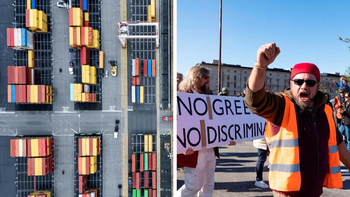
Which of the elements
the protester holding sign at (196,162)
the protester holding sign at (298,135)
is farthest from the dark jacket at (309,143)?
the protester holding sign at (196,162)

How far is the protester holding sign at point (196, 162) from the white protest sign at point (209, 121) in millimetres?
66

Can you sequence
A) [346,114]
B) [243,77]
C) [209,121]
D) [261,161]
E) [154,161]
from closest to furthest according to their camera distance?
[209,121]
[261,161]
[346,114]
[154,161]
[243,77]

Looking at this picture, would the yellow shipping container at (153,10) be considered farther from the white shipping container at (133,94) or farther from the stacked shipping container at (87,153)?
the stacked shipping container at (87,153)

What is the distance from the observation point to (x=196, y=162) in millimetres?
1634

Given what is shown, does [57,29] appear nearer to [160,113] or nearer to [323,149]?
[160,113]

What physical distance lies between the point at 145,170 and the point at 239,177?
2190 mm

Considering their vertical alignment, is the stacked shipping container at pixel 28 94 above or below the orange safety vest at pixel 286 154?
above

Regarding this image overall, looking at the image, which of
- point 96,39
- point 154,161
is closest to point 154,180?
point 154,161

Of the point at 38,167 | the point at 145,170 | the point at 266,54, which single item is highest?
the point at 266,54

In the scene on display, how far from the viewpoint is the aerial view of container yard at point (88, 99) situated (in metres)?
3.96

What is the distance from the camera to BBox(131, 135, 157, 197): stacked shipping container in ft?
13.3

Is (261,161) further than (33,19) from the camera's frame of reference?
No

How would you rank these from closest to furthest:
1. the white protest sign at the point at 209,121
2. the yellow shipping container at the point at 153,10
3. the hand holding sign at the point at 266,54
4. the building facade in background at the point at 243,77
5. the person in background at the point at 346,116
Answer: the hand holding sign at the point at 266,54
the white protest sign at the point at 209,121
the person in background at the point at 346,116
the yellow shipping container at the point at 153,10
the building facade in background at the point at 243,77

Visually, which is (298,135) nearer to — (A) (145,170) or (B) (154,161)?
(B) (154,161)
